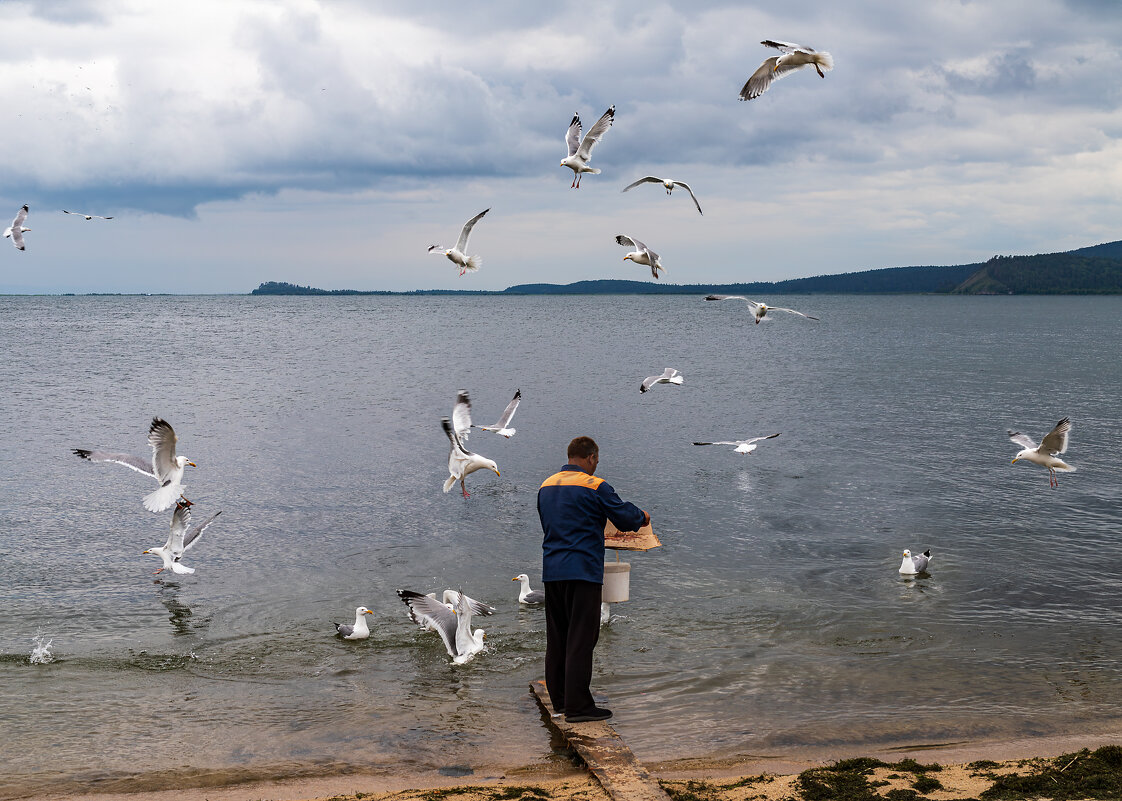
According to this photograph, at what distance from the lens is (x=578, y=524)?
7.30 metres

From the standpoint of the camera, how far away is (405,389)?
41500 mm

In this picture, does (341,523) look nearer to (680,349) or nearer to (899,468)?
(899,468)

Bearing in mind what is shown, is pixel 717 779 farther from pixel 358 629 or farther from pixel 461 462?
pixel 461 462

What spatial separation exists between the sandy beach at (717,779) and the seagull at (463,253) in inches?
380

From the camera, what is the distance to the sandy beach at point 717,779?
22.1 feet

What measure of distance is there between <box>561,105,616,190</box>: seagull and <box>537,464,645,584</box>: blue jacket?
29.2 ft

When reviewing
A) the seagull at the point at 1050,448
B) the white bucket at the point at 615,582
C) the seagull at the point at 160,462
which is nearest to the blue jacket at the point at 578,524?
the white bucket at the point at 615,582

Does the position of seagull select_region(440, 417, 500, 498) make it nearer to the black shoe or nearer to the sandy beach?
the black shoe

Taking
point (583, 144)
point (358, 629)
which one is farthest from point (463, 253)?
point (358, 629)

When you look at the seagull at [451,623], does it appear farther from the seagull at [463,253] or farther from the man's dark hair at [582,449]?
the seagull at [463,253]

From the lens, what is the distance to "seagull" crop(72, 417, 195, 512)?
12.4 meters

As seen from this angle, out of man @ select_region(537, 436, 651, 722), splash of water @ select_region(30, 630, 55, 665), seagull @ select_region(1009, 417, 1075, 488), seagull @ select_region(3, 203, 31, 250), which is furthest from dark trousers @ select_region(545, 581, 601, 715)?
seagull @ select_region(3, 203, 31, 250)

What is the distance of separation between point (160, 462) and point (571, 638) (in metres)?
7.55

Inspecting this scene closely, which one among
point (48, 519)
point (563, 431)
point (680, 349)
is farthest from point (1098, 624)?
point (680, 349)
